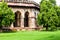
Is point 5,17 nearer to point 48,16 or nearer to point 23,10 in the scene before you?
point 48,16

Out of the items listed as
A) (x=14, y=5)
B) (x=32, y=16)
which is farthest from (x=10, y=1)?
(x=32, y=16)

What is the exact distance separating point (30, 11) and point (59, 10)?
7032mm

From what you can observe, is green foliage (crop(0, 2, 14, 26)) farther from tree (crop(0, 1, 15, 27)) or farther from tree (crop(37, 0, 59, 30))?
tree (crop(37, 0, 59, 30))

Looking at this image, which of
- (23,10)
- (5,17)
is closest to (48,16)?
(23,10)

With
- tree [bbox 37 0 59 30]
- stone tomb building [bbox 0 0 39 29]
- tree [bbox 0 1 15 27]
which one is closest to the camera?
tree [bbox 0 1 15 27]

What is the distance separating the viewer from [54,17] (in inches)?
1775

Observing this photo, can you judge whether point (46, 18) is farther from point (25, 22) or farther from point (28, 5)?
point (25, 22)

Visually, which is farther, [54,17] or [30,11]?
[30,11]

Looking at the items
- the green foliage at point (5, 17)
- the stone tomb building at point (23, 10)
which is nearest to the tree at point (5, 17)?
the green foliage at point (5, 17)

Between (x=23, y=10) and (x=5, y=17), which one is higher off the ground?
(x=23, y=10)

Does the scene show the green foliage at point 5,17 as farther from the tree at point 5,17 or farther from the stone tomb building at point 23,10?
the stone tomb building at point 23,10

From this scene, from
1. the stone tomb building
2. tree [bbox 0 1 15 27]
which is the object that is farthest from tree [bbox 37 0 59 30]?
tree [bbox 0 1 15 27]

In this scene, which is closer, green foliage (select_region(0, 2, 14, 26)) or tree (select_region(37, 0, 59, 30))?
green foliage (select_region(0, 2, 14, 26))

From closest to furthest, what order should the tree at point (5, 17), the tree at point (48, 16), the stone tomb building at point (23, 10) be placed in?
the tree at point (5, 17), the tree at point (48, 16), the stone tomb building at point (23, 10)
